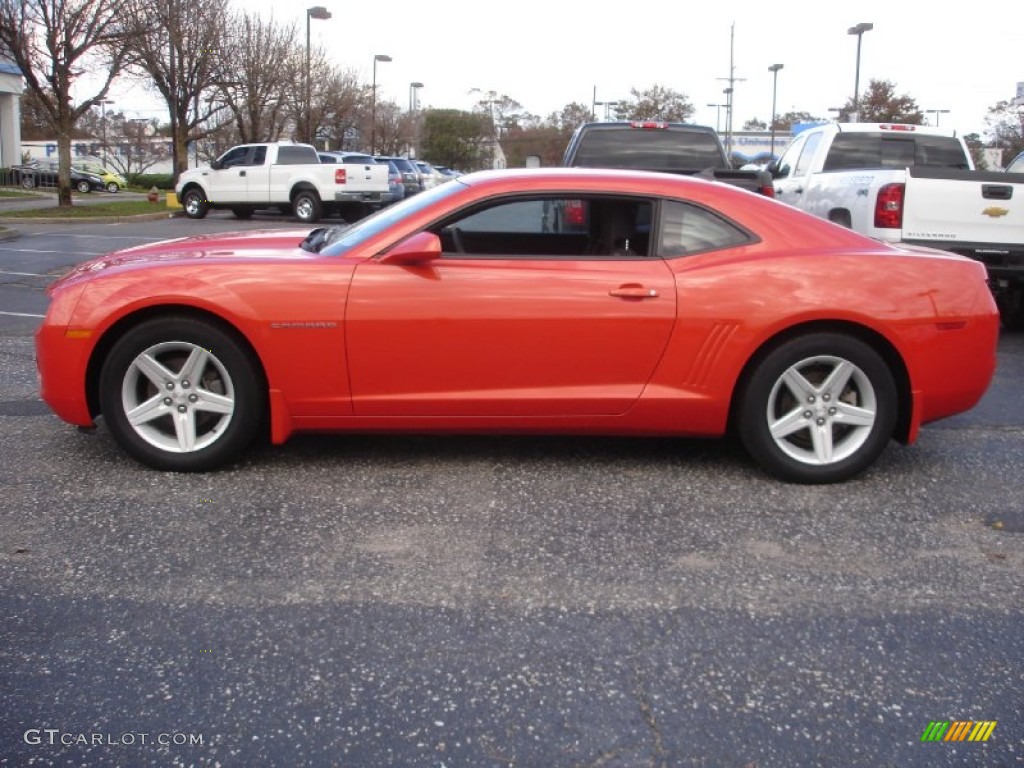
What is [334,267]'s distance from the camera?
457 cm

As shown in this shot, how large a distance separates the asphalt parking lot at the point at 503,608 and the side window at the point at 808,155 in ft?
22.1

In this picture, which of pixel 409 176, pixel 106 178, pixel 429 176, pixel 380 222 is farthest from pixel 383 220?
pixel 106 178

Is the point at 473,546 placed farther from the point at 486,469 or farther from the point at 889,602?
the point at 889,602

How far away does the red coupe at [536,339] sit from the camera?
4.52 m

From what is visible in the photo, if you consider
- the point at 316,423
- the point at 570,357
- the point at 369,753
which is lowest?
the point at 369,753

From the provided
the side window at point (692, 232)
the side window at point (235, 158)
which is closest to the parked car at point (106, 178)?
the side window at point (235, 158)

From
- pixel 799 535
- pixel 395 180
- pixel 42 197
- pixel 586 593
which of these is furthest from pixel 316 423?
pixel 42 197

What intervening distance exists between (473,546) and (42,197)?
115 ft

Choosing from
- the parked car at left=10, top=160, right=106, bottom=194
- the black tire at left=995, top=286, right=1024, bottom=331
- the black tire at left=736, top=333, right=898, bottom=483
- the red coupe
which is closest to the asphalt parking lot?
the black tire at left=736, top=333, right=898, bottom=483

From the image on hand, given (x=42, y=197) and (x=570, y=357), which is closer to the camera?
(x=570, y=357)

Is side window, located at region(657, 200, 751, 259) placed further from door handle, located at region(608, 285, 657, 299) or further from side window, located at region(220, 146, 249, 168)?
side window, located at region(220, 146, 249, 168)

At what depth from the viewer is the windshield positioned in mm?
4707

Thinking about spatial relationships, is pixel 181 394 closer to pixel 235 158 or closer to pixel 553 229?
pixel 553 229

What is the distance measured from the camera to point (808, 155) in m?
11.5
